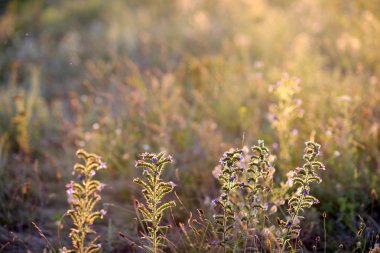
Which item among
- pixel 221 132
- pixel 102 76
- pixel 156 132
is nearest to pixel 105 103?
pixel 102 76

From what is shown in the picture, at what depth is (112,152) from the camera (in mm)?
4031

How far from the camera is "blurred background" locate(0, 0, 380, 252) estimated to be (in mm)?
3193

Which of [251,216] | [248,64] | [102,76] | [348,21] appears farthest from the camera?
[348,21]

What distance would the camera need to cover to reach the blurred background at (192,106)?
3.19 meters

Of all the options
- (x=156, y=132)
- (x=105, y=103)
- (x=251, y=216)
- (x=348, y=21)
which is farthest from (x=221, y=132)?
(x=348, y=21)

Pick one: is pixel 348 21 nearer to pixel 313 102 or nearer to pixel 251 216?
pixel 313 102

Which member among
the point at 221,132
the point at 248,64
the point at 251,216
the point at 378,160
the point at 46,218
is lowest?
the point at 251,216

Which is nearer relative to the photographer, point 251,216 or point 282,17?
point 251,216

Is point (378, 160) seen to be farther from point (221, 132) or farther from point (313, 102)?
point (221, 132)

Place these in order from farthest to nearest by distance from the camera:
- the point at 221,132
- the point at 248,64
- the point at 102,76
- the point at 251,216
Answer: the point at 102,76 → the point at 248,64 → the point at 221,132 → the point at 251,216

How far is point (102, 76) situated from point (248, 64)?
196 cm

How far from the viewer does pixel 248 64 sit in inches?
211

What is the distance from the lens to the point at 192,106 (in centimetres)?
483

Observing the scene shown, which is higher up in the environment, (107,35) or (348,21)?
(107,35)
